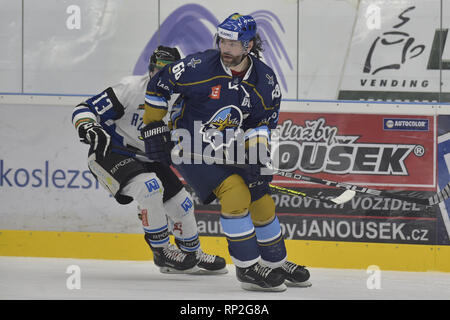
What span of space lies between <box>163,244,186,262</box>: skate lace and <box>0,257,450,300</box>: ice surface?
0.09 meters

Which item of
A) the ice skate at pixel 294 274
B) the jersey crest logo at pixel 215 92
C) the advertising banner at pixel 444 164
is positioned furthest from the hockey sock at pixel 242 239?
the advertising banner at pixel 444 164

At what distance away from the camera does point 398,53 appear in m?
4.57

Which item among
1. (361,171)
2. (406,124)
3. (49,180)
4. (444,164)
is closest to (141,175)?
(49,180)

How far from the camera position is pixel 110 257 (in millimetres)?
4594

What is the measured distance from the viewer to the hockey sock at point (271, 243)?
348 cm

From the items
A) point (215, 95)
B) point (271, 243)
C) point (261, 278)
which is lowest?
point (261, 278)

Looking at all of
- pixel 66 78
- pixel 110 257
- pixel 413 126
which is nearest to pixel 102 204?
pixel 110 257

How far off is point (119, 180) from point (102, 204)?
826 mm

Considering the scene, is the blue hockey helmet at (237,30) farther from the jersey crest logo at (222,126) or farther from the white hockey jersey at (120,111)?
the white hockey jersey at (120,111)

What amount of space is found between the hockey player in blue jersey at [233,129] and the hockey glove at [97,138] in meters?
0.23

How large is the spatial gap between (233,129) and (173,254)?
2.81 ft

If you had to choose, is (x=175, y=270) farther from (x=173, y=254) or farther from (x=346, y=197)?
(x=346, y=197)

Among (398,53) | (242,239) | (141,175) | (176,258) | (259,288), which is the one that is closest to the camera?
(242,239)

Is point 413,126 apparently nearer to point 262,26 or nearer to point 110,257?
point 262,26
